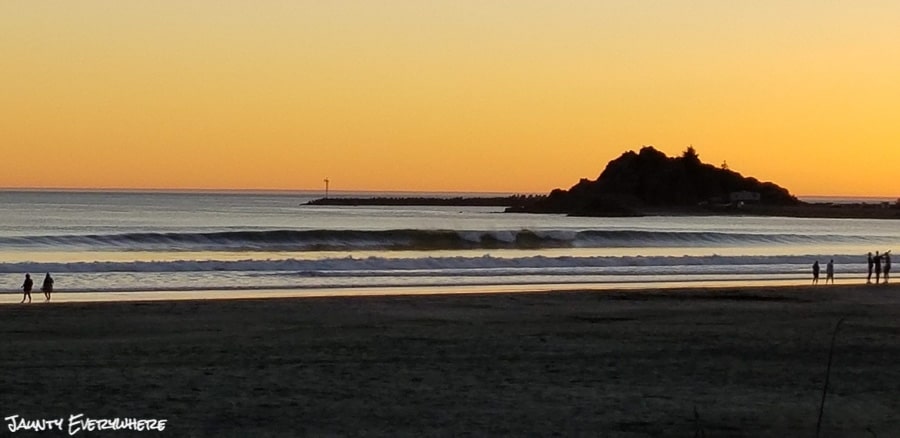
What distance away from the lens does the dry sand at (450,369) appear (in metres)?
10.9

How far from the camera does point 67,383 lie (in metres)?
12.3

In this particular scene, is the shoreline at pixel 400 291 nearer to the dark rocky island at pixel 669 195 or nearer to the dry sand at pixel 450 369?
the dry sand at pixel 450 369

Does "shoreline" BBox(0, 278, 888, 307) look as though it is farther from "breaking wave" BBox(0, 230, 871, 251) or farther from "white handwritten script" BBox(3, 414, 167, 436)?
"breaking wave" BBox(0, 230, 871, 251)

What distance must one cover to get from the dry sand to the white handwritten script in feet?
0.55

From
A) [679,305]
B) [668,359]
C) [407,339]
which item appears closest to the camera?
[668,359]

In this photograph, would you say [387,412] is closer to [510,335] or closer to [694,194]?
[510,335]

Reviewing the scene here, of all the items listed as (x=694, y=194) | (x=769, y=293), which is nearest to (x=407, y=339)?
(x=769, y=293)

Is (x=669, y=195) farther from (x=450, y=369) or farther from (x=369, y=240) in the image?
(x=450, y=369)

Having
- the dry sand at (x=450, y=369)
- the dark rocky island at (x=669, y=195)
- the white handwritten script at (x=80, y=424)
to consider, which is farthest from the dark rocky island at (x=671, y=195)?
the white handwritten script at (x=80, y=424)

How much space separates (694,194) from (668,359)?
119707 millimetres

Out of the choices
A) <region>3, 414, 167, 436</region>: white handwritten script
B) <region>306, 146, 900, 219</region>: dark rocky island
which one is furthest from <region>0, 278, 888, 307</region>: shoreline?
<region>306, 146, 900, 219</region>: dark rocky island

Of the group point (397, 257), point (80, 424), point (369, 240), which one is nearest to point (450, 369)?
point (80, 424)

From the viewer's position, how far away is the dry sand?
1086 cm

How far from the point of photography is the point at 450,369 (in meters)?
13.9
